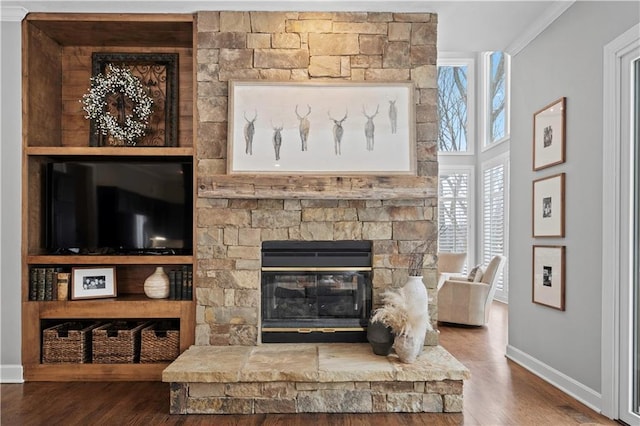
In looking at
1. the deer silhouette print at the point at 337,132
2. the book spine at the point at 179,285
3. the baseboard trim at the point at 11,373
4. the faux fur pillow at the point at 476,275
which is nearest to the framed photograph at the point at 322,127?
the deer silhouette print at the point at 337,132

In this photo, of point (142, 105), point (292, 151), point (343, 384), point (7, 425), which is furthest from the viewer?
point (142, 105)

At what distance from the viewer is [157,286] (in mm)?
3666

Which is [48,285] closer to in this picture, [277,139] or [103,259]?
[103,259]

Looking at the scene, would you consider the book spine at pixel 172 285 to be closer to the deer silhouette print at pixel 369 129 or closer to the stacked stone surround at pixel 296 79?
the stacked stone surround at pixel 296 79

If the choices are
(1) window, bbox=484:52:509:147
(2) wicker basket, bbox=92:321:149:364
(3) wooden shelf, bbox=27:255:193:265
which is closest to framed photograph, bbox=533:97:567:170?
(3) wooden shelf, bbox=27:255:193:265

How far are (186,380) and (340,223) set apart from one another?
1.51 metres

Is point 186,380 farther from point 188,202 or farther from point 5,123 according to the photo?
point 5,123

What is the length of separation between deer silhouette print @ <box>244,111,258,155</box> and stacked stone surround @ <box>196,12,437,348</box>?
0.18 metres

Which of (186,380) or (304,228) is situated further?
(304,228)

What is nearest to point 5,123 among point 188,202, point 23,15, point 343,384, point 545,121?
point 23,15

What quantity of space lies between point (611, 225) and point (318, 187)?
1853 millimetres

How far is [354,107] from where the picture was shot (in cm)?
355

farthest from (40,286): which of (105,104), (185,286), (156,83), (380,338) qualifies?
(380,338)

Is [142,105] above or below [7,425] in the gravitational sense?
above
